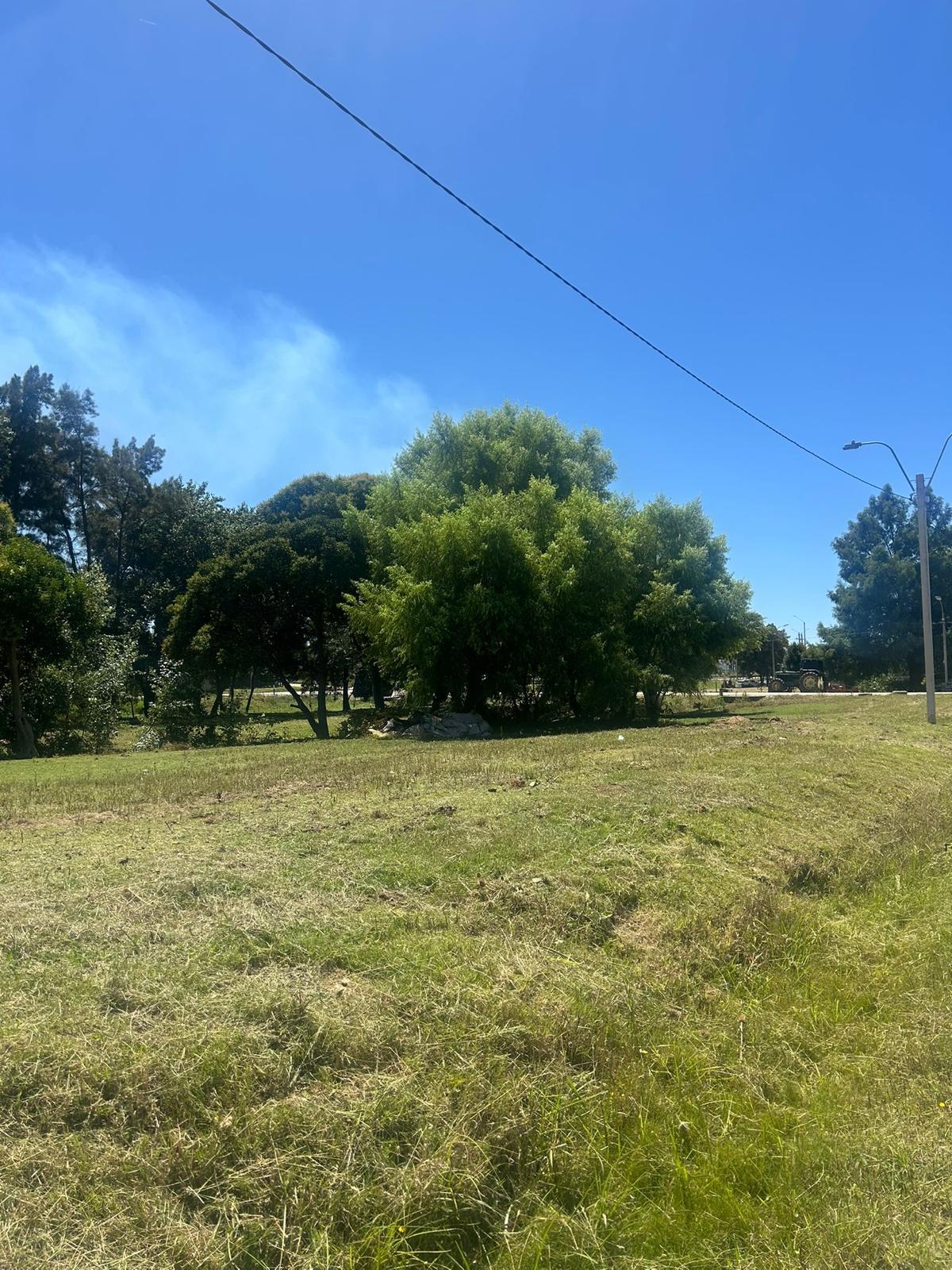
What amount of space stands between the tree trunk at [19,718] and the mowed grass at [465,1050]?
64.9ft

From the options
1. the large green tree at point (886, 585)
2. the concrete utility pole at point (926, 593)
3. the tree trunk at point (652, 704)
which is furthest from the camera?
the large green tree at point (886, 585)

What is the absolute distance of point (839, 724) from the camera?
20469 mm

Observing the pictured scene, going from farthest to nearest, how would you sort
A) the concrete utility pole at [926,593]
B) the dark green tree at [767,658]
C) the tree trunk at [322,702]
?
the dark green tree at [767,658]
the tree trunk at [322,702]
the concrete utility pole at [926,593]

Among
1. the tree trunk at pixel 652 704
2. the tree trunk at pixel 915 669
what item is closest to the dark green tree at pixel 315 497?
the tree trunk at pixel 652 704

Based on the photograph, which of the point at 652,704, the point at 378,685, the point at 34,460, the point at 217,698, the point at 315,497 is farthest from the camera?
the point at 34,460

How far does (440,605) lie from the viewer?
24562 mm

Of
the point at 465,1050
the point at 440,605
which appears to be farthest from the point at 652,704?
the point at 465,1050

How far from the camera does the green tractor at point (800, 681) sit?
6031 centimetres

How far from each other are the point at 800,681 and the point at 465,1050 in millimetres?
63118

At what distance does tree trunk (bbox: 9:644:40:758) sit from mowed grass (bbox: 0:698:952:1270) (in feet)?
64.9

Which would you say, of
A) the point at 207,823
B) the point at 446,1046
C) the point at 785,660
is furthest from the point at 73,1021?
the point at 785,660

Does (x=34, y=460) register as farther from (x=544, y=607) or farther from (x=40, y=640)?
(x=544, y=607)

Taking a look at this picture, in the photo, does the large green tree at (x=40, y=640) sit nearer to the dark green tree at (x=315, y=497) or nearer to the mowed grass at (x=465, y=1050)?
the dark green tree at (x=315, y=497)

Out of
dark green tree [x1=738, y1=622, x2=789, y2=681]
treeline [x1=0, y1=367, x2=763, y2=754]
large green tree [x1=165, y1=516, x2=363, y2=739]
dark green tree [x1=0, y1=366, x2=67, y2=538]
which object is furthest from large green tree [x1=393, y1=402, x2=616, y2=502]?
dark green tree [x1=738, y1=622, x2=789, y2=681]
